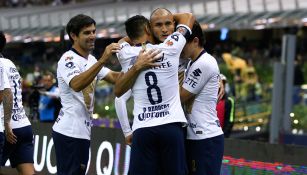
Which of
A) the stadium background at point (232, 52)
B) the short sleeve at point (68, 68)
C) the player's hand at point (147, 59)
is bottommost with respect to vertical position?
the stadium background at point (232, 52)

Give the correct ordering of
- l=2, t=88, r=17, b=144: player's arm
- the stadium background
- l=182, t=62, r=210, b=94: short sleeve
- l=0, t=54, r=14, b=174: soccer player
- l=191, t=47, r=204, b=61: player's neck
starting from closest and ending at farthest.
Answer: l=182, t=62, r=210, b=94: short sleeve, l=191, t=47, r=204, b=61: player's neck, l=0, t=54, r=14, b=174: soccer player, l=2, t=88, r=17, b=144: player's arm, the stadium background

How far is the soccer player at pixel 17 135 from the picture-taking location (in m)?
9.52

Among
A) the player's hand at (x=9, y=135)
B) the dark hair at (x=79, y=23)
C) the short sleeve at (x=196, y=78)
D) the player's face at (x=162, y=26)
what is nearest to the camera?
the player's face at (x=162, y=26)

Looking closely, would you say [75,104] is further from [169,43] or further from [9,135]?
[169,43]

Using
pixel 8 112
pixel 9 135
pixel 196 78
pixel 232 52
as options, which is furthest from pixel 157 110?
pixel 232 52

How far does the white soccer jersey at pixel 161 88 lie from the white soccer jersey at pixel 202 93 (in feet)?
1.56

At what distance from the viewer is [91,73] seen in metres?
7.78

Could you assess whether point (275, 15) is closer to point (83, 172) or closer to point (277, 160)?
point (277, 160)

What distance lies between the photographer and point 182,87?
7828 mm

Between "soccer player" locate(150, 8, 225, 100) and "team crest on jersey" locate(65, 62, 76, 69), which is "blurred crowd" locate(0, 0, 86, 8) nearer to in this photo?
"team crest on jersey" locate(65, 62, 76, 69)

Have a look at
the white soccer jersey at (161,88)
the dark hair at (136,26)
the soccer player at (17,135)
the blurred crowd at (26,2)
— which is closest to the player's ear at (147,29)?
the dark hair at (136,26)

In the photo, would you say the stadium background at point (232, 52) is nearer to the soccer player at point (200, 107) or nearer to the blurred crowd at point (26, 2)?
the blurred crowd at point (26, 2)

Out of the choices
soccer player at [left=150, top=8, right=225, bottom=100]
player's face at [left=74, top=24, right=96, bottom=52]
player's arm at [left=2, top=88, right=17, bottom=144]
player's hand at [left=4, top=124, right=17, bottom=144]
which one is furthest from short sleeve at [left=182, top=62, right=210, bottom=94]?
player's hand at [left=4, top=124, right=17, bottom=144]

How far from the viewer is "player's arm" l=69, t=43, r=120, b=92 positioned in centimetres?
749
